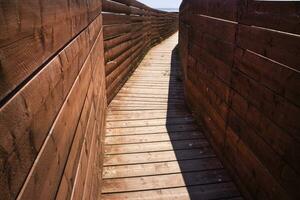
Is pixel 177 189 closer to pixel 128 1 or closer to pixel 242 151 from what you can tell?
pixel 242 151

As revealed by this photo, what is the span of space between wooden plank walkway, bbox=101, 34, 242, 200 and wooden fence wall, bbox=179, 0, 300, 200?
0.82 ft

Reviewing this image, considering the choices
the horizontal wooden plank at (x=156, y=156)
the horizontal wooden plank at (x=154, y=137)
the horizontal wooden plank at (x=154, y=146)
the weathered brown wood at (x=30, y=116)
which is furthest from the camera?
the horizontal wooden plank at (x=154, y=137)

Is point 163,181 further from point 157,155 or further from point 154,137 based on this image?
point 154,137

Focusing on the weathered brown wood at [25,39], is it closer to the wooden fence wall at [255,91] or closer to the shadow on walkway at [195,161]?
the wooden fence wall at [255,91]

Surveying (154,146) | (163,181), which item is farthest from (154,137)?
(163,181)

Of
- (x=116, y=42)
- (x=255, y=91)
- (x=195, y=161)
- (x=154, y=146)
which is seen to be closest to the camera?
(x=255, y=91)

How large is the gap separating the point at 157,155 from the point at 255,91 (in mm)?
1607

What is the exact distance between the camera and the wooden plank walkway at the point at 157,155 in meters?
2.72

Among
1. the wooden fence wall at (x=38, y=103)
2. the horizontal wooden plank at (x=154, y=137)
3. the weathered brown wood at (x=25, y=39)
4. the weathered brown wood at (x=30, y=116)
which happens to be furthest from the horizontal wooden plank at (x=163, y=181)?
the weathered brown wood at (x=25, y=39)

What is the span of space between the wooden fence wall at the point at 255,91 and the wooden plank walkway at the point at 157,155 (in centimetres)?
25

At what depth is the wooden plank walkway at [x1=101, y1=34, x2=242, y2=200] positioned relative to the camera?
8.92 ft

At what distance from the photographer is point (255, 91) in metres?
2.25

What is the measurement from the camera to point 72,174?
1282mm

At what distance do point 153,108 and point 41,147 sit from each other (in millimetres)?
4174
